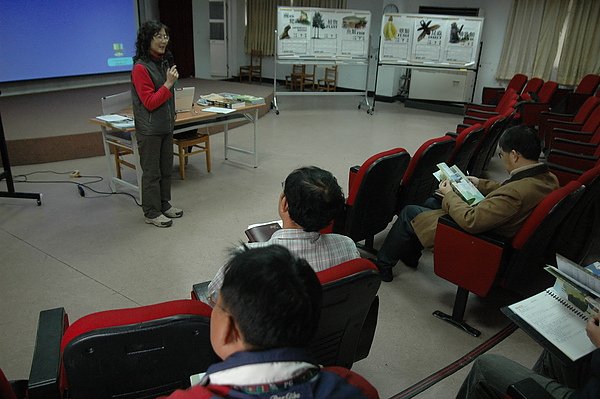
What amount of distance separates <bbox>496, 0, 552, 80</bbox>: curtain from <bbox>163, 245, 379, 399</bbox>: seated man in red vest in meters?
8.49

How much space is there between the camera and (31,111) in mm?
5648

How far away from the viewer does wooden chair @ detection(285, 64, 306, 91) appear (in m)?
9.66

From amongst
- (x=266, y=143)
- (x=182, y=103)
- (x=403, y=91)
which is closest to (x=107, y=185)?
(x=182, y=103)

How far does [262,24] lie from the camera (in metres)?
10.2

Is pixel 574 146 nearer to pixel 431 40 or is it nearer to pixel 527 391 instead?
pixel 527 391

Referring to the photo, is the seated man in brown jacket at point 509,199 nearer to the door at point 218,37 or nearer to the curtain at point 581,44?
the curtain at point 581,44

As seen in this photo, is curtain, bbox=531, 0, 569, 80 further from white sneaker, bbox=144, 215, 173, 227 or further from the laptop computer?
white sneaker, bbox=144, 215, 173, 227

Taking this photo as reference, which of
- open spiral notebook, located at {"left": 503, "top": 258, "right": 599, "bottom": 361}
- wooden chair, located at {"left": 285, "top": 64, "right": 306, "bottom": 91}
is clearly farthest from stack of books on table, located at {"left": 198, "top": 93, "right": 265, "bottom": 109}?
wooden chair, located at {"left": 285, "top": 64, "right": 306, "bottom": 91}

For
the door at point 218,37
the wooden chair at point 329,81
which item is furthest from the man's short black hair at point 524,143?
the door at point 218,37

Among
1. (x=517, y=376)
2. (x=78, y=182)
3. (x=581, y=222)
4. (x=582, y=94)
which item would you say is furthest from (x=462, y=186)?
(x=582, y=94)

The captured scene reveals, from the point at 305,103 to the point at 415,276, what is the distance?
6.36 m

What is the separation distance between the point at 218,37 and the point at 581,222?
944 cm

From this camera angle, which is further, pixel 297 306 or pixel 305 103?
pixel 305 103

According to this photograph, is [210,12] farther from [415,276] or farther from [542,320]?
[542,320]
